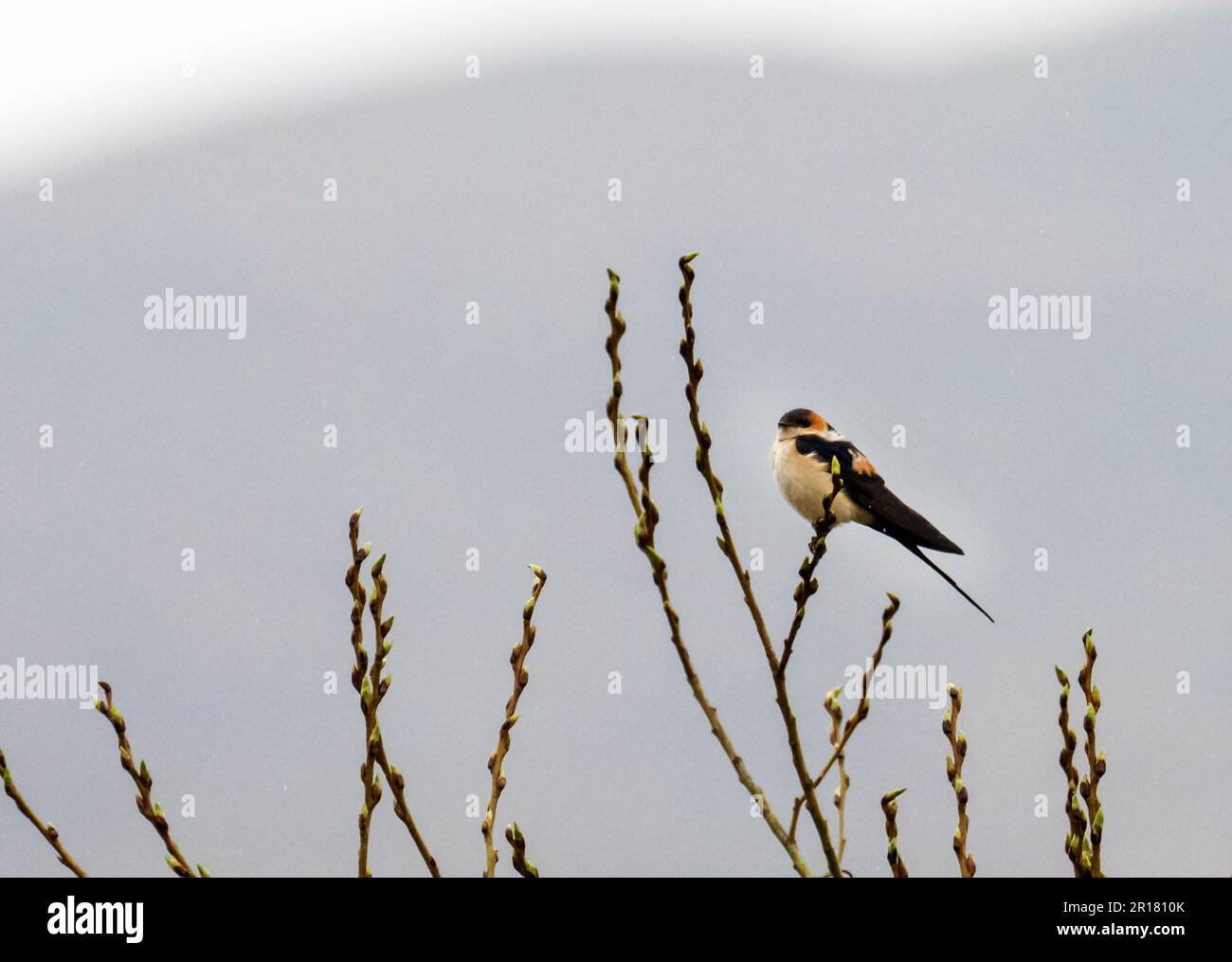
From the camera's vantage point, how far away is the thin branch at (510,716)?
4.93 feet

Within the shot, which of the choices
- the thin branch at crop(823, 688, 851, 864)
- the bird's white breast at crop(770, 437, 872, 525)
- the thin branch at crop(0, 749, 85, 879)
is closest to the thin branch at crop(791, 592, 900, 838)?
the thin branch at crop(823, 688, 851, 864)

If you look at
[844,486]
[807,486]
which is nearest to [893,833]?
[844,486]

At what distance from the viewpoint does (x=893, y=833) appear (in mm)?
1554

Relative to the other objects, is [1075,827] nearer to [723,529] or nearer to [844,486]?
[723,529]

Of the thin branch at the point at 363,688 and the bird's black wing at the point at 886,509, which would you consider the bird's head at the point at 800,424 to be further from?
the thin branch at the point at 363,688

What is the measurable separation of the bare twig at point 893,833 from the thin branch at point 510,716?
0.55 m

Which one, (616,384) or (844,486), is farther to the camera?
(844,486)

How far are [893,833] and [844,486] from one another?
Answer: 198 cm

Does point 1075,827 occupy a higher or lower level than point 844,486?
lower

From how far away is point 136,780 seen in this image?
5.15 ft
